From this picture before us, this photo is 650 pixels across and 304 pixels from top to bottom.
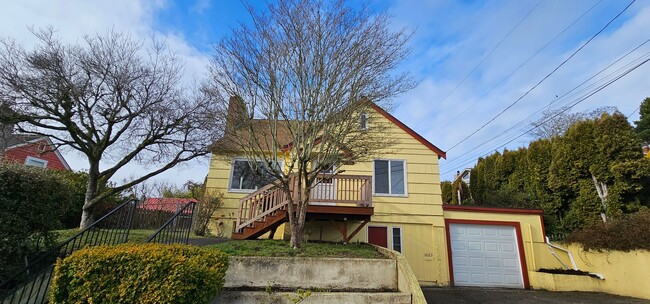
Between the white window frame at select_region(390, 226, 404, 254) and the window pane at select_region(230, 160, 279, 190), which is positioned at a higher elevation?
the window pane at select_region(230, 160, 279, 190)

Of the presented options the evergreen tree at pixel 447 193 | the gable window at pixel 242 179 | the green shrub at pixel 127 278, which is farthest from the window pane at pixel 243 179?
the evergreen tree at pixel 447 193

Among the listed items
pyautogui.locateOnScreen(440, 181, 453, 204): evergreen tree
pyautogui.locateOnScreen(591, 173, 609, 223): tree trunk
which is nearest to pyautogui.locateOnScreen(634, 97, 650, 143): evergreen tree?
pyautogui.locateOnScreen(440, 181, 453, 204): evergreen tree

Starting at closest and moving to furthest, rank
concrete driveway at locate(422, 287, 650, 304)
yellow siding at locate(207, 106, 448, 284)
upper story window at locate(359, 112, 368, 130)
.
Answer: concrete driveway at locate(422, 287, 650, 304) → upper story window at locate(359, 112, 368, 130) → yellow siding at locate(207, 106, 448, 284)

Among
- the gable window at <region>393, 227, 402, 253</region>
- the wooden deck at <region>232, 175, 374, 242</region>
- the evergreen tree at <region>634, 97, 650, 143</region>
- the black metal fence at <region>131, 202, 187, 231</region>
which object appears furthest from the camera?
the evergreen tree at <region>634, 97, 650, 143</region>

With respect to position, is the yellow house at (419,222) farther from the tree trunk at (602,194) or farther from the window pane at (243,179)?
the tree trunk at (602,194)

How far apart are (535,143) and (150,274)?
14.5 metres

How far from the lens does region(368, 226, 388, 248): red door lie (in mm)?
10492

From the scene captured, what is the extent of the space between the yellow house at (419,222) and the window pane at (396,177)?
37mm

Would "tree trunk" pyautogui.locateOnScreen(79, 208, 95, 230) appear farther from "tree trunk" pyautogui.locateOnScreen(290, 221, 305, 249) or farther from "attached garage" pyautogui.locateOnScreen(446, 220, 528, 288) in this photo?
"attached garage" pyautogui.locateOnScreen(446, 220, 528, 288)

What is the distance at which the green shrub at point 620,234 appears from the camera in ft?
25.9

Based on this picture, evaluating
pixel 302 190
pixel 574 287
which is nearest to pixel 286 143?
pixel 302 190

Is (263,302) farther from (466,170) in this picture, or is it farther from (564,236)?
(466,170)

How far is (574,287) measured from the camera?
8773 millimetres

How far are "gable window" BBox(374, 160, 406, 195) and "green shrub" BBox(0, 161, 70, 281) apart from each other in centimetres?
893
